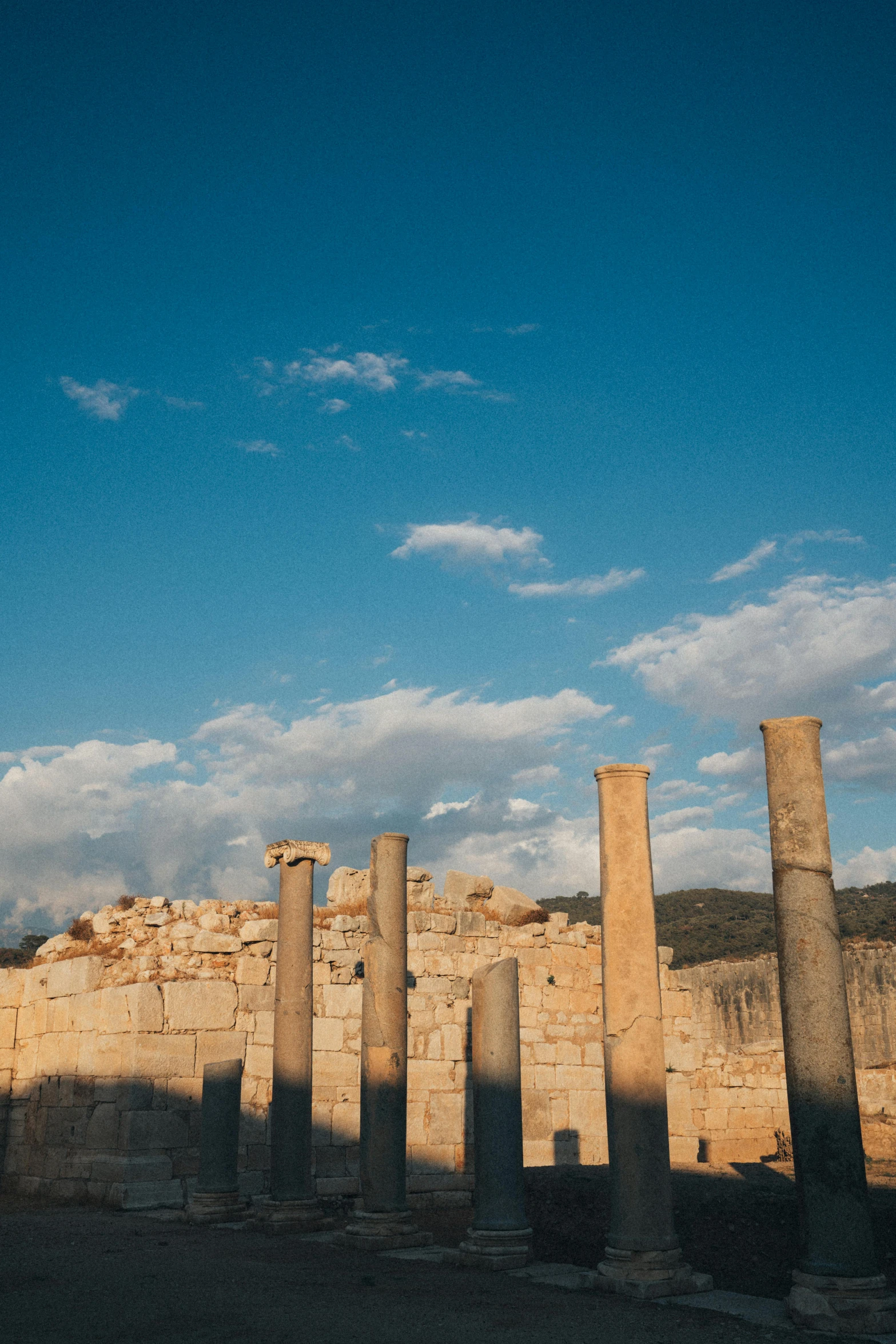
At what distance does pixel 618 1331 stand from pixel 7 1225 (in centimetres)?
768

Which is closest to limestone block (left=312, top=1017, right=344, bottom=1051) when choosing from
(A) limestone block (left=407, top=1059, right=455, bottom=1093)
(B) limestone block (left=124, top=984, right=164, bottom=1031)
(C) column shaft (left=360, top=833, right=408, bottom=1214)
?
(A) limestone block (left=407, top=1059, right=455, bottom=1093)

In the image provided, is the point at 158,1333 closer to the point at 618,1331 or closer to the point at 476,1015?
the point at 618,1331

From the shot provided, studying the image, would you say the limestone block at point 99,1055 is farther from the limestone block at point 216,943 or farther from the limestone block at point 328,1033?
the limestone block at point 328,1033

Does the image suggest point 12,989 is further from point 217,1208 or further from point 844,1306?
point 844,1306

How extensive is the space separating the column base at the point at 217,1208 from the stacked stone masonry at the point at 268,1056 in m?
1.14

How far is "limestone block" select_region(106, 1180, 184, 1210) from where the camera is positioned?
1266cm

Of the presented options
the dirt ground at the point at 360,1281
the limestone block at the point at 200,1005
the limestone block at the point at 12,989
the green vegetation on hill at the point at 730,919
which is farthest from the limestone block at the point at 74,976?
the green vegetation on hill at the point at 730,919

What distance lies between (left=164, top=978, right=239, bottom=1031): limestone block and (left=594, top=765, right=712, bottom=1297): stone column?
7299 mm

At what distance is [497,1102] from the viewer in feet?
32.6

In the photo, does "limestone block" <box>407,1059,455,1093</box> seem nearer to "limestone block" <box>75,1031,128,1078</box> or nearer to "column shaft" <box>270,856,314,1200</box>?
"column shaft" <box>270,856,314,1200</box>

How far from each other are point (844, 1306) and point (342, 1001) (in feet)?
31.8

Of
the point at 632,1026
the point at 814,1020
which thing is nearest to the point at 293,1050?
the point at 632,1026

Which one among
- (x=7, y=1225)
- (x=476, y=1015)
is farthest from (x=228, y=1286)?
(x=7, y=1225)

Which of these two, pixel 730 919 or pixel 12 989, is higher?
pixel 730 919
